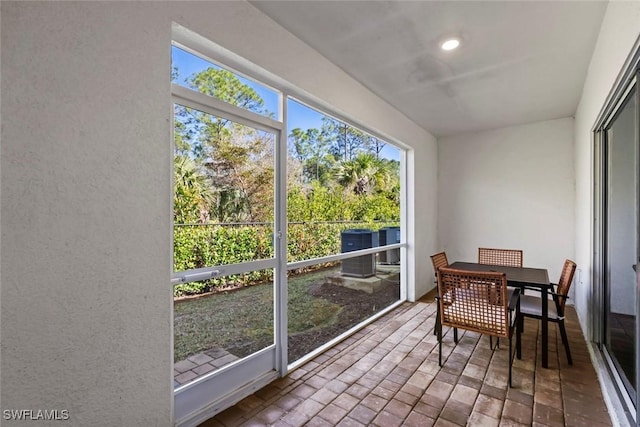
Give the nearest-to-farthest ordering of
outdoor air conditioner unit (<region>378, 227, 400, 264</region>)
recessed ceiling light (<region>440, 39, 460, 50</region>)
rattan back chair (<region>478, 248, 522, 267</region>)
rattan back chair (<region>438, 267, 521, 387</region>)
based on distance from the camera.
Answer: rattan back chair (<region>438, 267, 521, 387</region>)
recessed ceiling light (<region>440, 39, 460, 50</region>)
rattan back chair (<region>478, 248, 522, 267</region>)
outdoor air conditioner unit (<region>378, 227, 400, 264</region>)

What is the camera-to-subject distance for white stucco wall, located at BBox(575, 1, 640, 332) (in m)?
1.61

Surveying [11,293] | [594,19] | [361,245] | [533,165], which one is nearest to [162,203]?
[11,293]

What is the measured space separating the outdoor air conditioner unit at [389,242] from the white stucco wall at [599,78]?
211 centimetres

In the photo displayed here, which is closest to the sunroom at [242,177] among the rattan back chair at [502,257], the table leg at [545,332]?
the table leg at [545,332]

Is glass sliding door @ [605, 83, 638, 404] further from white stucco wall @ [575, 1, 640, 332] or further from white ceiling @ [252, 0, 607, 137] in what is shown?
white ceiling @ [252, 0, 607, 137]

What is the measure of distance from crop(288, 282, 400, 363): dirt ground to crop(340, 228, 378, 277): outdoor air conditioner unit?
0.76ft

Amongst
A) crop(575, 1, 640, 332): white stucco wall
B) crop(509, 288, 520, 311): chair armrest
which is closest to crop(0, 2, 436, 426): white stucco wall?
crop(575, 1, 640, 332): white stucco wall

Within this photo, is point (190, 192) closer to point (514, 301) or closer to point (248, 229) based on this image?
point (248, 229)

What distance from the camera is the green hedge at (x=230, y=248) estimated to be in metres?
1.87

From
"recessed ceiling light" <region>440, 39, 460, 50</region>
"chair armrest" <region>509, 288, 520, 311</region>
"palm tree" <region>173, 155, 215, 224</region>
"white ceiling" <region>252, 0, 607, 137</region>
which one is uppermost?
"white ceiling" <region>252, 0, 607, 137</region>

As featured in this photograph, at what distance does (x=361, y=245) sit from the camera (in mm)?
3635

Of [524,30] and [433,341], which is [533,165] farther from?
[433,341]

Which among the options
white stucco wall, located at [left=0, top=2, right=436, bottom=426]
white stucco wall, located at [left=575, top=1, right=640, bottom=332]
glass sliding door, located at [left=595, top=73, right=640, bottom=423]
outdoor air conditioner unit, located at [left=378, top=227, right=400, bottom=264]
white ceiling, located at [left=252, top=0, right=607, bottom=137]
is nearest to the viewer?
white stucco wall, located at [left=0, top=2, right=436, bottom=426]

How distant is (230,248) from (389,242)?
269cm
